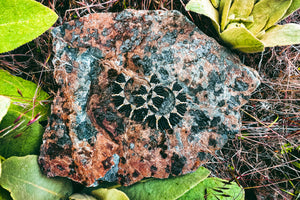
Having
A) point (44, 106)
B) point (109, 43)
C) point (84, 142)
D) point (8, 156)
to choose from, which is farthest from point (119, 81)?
point (8, 156)

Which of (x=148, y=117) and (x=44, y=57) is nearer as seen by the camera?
(x=148, y=117)

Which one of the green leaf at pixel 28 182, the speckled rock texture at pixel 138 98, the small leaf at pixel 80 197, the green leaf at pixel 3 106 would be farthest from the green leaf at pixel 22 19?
the small leaf at pixel 80 197

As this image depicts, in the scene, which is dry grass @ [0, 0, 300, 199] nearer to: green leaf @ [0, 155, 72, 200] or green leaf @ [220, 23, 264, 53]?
green leaf @ [220, 23, 264, 53]

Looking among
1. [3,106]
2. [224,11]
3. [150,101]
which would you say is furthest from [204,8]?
[3,106]

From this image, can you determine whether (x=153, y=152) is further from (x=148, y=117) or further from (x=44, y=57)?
(x=44, y=57)

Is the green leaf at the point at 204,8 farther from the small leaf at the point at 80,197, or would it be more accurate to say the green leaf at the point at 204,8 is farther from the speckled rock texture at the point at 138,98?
the small leaf at the point at 80,197

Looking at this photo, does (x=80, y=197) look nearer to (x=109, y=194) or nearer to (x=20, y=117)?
(x=109, y=194)
